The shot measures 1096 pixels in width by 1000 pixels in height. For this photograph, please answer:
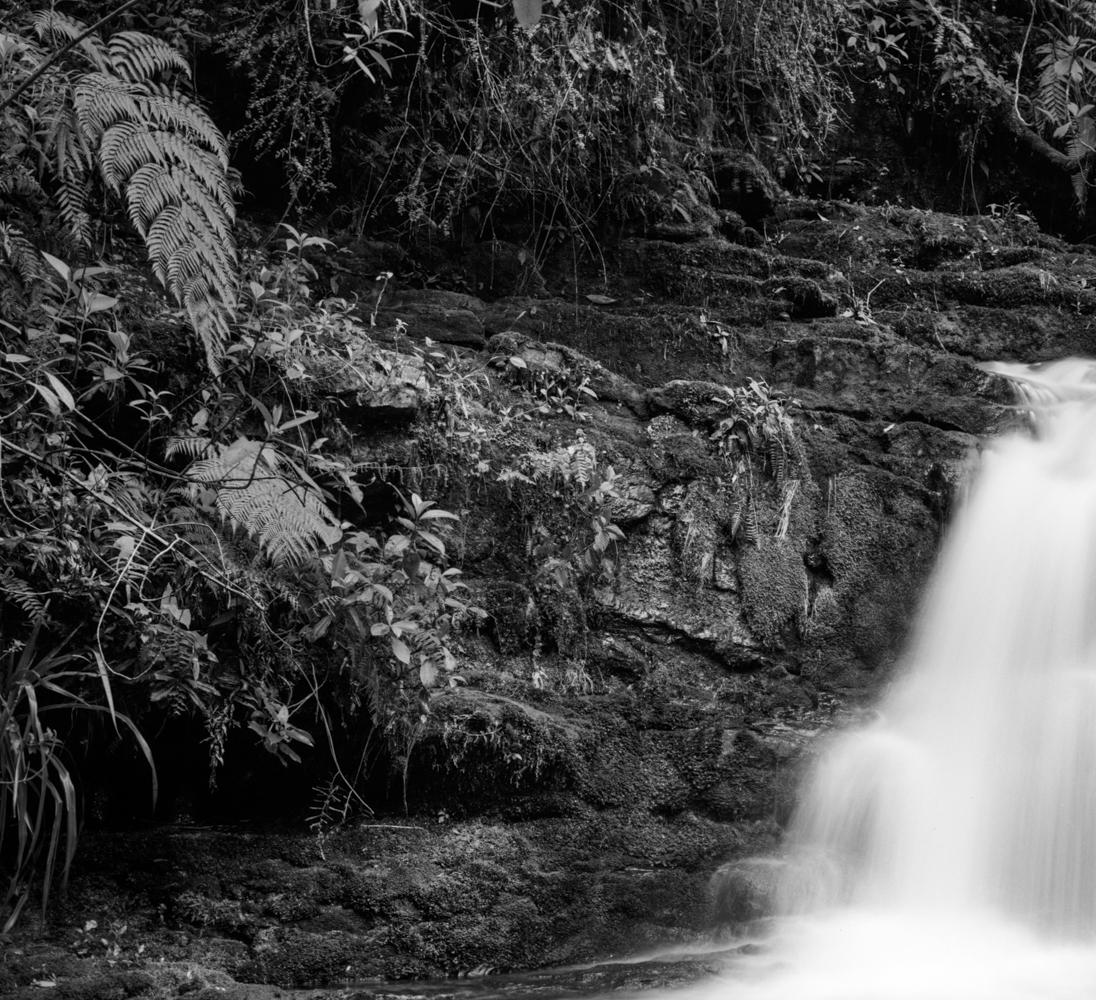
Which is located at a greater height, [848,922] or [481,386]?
[481,386]

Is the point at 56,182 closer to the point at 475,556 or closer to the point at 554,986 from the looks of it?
the point at 475,556

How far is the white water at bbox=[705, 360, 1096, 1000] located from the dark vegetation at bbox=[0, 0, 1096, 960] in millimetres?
680

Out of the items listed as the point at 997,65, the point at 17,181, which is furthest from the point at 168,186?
the point at 997,65

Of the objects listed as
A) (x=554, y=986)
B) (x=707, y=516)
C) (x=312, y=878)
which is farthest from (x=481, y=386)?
(x=554, y=986)

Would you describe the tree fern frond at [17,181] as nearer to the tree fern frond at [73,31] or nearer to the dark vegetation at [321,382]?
the dark vegetation at [321,382]

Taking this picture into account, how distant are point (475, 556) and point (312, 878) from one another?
4.73 feet

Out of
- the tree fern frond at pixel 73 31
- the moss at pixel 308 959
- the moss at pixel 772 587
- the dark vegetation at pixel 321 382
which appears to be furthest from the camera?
the moss at pixel 772 587

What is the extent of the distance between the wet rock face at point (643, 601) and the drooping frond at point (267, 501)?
0.68 metres

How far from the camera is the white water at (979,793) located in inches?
140

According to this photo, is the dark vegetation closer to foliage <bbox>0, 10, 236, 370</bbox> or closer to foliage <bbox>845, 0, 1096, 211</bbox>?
foliage <bbox>0, 10, 236, 370</bbox>

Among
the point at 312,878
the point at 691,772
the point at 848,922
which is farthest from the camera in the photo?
the point at 691,772

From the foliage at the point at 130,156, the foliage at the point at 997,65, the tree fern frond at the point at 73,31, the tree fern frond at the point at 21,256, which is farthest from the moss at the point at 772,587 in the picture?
the foliage at the point at 997,65

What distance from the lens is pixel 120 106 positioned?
3.89 metres

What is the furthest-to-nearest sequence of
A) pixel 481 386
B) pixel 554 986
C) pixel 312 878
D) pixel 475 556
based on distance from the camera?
pixel 481 386
pixel 475 556
pixel 312 878
pixel 554 986
